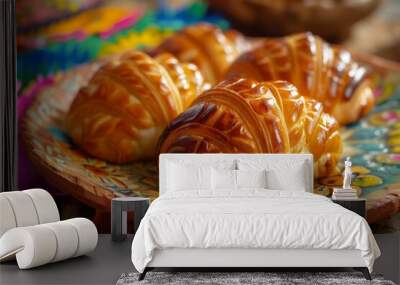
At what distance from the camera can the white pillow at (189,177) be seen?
218 inches

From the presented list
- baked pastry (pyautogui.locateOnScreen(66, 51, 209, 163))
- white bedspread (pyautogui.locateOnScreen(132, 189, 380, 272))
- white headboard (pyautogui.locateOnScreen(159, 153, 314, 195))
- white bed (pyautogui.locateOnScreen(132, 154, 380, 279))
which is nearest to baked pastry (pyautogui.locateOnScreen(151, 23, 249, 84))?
baked pastry (pyautogui.locateOnScreen(66, 51, 209, 163))

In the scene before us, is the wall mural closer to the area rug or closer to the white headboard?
the white headboard

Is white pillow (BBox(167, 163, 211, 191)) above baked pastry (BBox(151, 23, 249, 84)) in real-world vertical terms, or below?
below

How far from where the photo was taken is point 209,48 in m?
6.02

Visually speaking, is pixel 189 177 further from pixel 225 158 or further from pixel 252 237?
pixel 252 237

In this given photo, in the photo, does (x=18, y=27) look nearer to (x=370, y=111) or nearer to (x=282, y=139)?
(x=282, y=139)

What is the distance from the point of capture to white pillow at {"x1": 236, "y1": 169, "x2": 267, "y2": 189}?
541 centimetres

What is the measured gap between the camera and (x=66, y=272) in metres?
4.48

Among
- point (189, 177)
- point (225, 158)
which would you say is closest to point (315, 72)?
point (225, 158)

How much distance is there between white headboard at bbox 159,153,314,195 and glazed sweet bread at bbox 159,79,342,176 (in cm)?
6

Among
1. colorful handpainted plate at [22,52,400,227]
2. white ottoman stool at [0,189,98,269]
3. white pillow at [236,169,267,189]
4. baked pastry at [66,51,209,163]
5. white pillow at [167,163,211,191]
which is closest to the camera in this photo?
white ottoman stool at [0,189,98,269]

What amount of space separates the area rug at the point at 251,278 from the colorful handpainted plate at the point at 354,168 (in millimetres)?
1574

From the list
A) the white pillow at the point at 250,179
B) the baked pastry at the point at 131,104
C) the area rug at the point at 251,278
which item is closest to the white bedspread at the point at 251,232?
the area rug at the point at 251,278

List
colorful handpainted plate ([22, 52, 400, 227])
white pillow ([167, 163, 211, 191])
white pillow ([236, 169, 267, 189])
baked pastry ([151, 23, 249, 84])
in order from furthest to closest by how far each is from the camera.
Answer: baked pastry ([151, 23, 249, 84]), colorful handpainted plate ([22, 52, 400, 227]), white pillow ([167, 163, 211, 191]), white pillow ([236, 169, 267, 189])
